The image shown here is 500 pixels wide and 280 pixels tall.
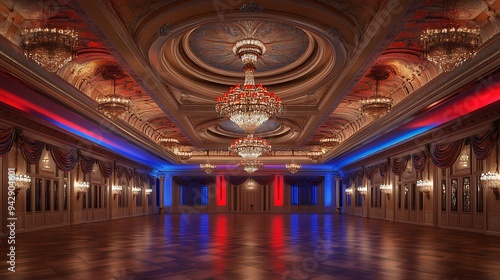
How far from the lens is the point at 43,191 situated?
1327cm

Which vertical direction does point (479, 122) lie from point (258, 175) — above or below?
above

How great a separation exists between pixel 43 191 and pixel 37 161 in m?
1.43

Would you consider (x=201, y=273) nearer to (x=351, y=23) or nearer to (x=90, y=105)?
(x=351, y=23)

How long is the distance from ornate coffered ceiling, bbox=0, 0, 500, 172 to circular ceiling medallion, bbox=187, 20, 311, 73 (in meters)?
0.02

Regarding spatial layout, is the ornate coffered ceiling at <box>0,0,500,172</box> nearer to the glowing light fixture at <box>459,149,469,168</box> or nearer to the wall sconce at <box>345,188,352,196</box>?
the glowing light fixture at <box>459,149,469,168</box>

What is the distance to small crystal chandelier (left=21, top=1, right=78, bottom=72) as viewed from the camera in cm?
586

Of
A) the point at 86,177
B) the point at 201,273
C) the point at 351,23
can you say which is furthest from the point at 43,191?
the point at 351,23

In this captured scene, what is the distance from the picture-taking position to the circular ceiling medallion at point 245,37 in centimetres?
852

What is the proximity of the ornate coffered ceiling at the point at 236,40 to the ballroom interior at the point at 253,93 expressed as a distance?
4cm

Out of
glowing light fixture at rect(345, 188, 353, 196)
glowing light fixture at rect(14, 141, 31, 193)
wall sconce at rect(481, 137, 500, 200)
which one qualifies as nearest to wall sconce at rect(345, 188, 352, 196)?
glowing light fixture at rect(345, 188, 353, 196)

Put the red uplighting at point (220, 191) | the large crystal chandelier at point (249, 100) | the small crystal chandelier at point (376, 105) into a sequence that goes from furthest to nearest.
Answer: the red uplighting at point (220, 191) → the small crystal chandelier at point (376, 105) → the large crystal chandelier at point (249, 100)

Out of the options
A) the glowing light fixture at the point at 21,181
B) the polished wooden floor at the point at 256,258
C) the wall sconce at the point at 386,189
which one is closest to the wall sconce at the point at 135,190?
the glowing light fixture at the point at 21,181

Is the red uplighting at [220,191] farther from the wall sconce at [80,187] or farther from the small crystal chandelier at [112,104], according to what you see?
the small crystal chandelier at [112,104]

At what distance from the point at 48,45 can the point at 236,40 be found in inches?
168
